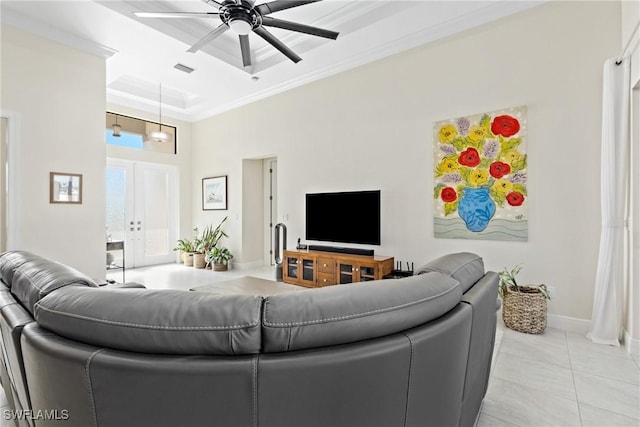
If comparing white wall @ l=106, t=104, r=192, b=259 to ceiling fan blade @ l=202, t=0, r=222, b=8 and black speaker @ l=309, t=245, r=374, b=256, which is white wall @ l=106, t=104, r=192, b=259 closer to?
black speaker @ l=309, t=245, r=374, b=256

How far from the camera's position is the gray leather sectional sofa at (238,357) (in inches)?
30.8

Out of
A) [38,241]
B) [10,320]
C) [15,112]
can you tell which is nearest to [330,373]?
[10,320]

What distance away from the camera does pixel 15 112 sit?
11.0ft

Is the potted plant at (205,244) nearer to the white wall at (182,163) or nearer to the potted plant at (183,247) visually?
the potted plant at (183,247)

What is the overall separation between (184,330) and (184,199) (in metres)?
6.63

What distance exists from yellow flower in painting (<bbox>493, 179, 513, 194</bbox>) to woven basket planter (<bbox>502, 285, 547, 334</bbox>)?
101 cm

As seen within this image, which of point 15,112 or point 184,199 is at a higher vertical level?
point 15,112

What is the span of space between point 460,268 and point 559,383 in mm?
1441

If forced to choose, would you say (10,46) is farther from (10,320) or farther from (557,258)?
(557,258)

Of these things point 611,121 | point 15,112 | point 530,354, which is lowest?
point 530,354

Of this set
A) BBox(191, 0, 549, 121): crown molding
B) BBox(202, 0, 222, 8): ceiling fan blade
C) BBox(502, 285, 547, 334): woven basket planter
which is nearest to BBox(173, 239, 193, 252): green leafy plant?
BBox(191, 0, 549, 121): crown molding

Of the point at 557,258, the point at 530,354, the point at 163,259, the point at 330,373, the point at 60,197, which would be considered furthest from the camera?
Result: the point at 163,259

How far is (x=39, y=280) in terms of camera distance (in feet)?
3.98

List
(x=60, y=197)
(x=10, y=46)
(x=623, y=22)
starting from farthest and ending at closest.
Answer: (x=60, y=197)
(x=10, y=46)
(x=623, y=22)
